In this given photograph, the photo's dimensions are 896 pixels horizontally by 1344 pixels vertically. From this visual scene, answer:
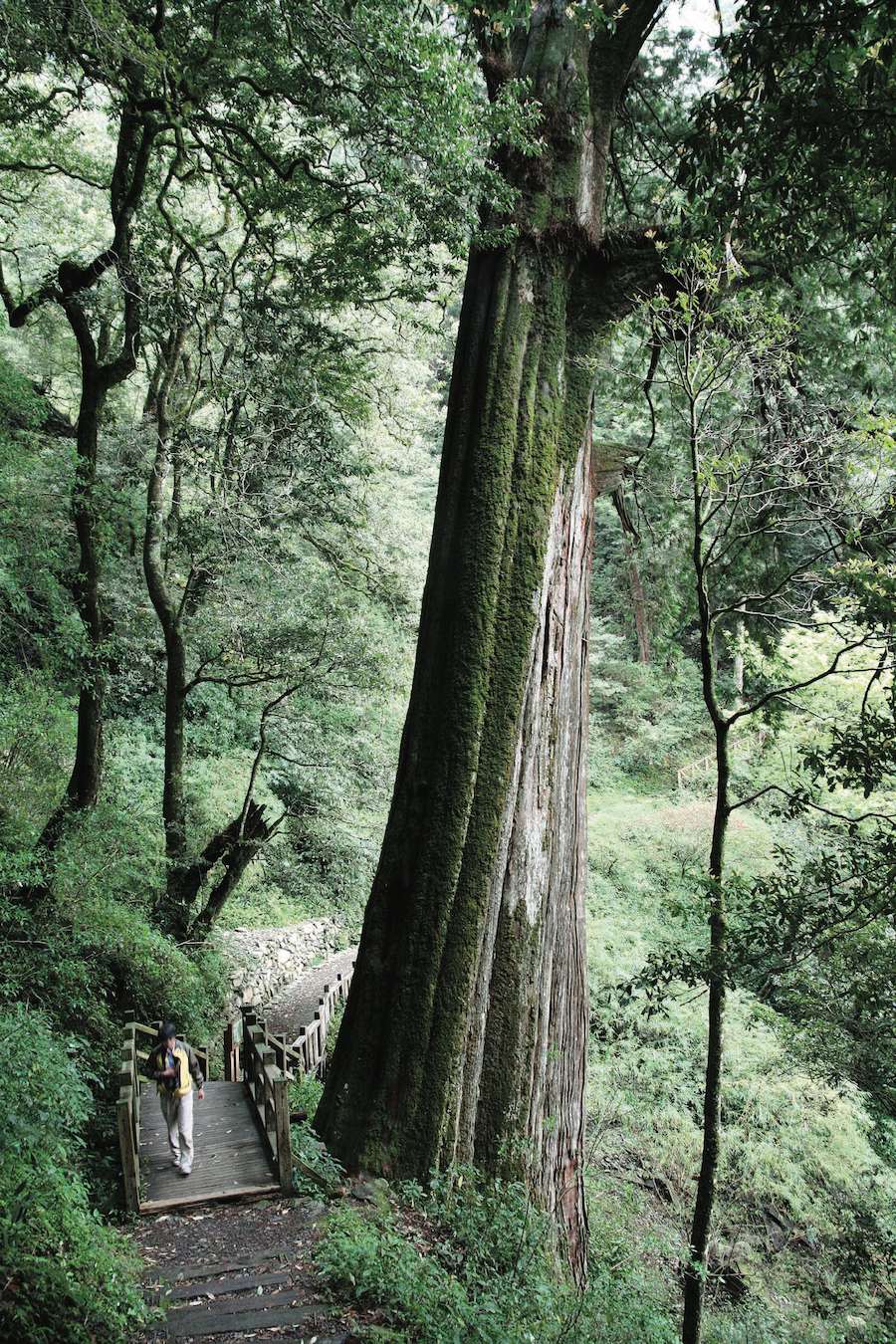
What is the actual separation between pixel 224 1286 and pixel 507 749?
2.95 metres

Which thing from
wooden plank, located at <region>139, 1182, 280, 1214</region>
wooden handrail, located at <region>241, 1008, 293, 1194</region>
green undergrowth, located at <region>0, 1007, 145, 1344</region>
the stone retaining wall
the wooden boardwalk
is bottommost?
the stone retaining wall

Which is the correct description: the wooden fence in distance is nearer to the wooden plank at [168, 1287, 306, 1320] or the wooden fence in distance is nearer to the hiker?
the hiker

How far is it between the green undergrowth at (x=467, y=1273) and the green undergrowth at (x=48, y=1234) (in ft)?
3.19

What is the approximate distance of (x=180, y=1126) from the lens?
636 cm

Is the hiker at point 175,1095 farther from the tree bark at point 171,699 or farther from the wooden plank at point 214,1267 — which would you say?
the tree bark at point 171,699

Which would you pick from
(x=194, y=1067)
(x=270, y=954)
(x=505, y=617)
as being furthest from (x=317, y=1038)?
(x=505, y=617)

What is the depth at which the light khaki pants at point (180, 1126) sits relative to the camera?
6.33 m

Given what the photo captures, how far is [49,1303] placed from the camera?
313cm

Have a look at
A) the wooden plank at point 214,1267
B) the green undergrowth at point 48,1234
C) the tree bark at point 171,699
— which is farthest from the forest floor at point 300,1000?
the green undergrowth at point 48,1234

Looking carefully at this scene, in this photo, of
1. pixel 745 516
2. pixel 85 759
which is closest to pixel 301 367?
pixel 85 759

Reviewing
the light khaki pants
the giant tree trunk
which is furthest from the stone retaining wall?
the giant tree trunk

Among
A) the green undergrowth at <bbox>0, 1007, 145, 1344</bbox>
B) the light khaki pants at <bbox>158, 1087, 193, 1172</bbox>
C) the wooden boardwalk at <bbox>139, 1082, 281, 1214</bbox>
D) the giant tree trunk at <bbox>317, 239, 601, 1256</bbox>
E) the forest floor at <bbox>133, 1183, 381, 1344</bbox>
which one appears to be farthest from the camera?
the light khaki pants at <bbox>158, 1087, 193, 1172</bbox>

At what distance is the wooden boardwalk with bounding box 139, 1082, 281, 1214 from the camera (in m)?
5.85

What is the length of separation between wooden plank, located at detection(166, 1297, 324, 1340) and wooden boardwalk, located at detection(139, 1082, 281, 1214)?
1.98 metres
